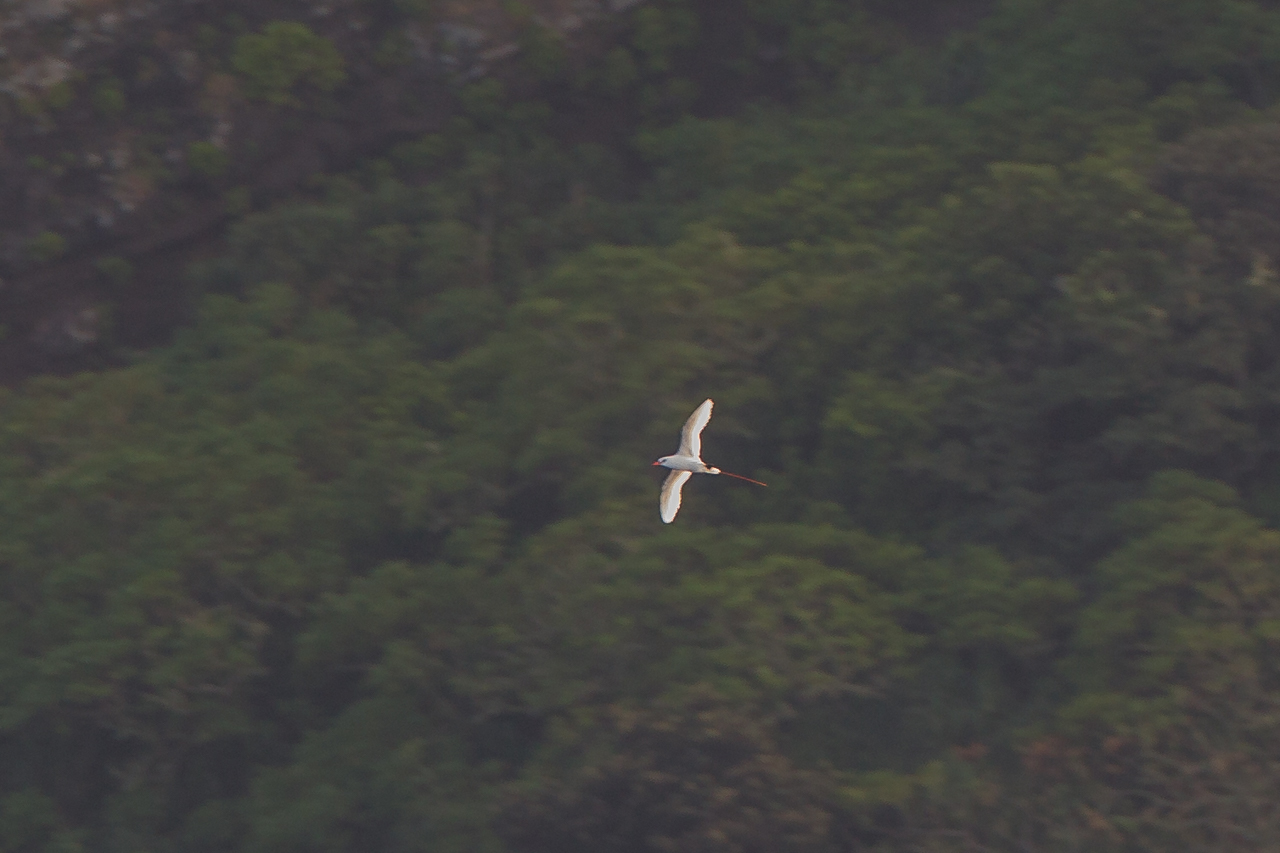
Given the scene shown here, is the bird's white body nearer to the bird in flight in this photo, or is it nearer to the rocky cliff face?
the bird in flight

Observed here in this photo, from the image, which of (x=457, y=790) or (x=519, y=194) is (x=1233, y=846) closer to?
(x=457, y=790)

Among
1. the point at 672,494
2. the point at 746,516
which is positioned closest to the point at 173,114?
the point at 746,516

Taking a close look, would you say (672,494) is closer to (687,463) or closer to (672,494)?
(672,494)

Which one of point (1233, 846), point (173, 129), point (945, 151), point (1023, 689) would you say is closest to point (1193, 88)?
point (945, 151)

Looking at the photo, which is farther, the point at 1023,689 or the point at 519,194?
the point at 519,194

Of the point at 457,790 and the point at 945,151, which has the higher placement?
the point at 945,151

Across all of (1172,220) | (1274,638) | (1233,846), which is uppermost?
(1172,220)

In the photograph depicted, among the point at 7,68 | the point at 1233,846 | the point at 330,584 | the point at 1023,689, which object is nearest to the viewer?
Result: the point at 1233,846
